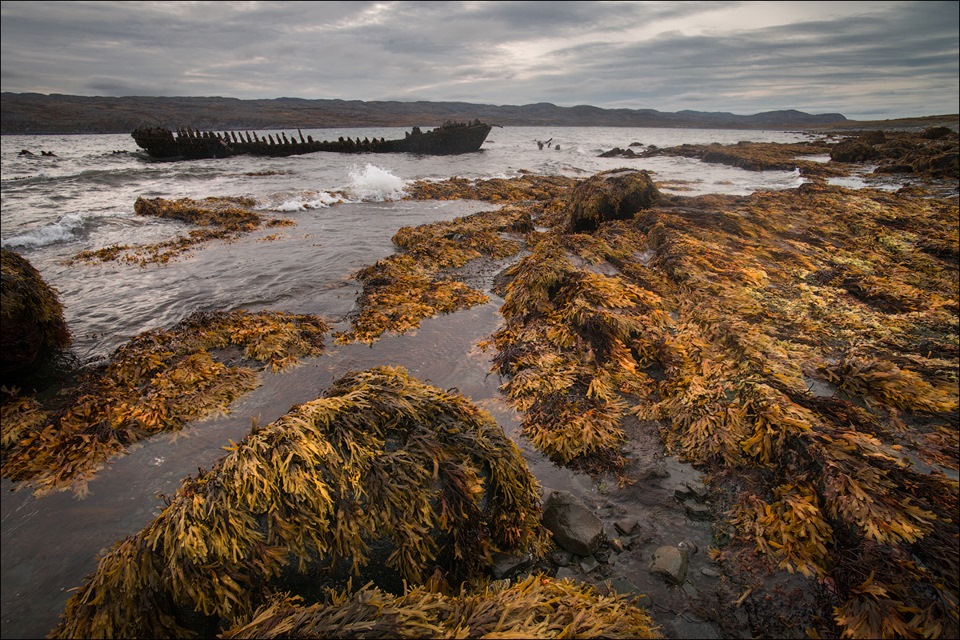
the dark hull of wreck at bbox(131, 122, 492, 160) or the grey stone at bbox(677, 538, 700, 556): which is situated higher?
the dark hull of wreck at bbox(131, 122, 492, 160)

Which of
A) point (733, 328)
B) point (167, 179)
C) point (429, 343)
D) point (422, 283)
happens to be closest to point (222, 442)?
point (429, 343)

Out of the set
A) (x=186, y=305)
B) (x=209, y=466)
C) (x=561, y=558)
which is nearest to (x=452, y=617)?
(x=561, y=558)

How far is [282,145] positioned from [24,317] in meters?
40.2

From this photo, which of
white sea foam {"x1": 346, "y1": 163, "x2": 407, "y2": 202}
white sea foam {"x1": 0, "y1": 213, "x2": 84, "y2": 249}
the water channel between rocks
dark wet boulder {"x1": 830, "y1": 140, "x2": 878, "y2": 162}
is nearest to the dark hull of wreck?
white sea foam {"x1": 346, "y1": 163, "x2": 407, "y2": 202}

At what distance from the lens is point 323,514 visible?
8.16ft

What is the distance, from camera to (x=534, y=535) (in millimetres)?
2932

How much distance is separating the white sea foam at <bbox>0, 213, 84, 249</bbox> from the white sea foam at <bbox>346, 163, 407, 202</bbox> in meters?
9.54

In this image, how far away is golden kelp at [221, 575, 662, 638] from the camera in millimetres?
1844

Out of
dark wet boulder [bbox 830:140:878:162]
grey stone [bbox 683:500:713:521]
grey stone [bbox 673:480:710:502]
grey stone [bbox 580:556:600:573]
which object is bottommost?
grey stone [bbox 580:556:600:573]

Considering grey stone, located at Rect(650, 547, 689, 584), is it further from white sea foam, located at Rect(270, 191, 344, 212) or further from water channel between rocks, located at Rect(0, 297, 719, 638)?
white sea foam, located at Rect(270, 191, 344, 212)

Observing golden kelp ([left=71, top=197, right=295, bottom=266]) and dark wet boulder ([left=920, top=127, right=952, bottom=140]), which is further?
dark wet boulder ([left=920, top=127, right=952, bottom=140])

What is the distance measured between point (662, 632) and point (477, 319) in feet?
16.0

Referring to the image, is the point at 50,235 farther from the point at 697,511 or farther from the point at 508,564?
the point at 697,511

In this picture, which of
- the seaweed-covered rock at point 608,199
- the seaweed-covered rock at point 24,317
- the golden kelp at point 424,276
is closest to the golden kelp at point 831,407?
the seaweed-covered rock at point 608,199
